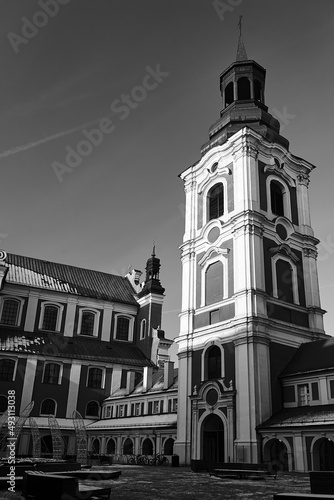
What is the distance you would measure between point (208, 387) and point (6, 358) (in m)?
17.9

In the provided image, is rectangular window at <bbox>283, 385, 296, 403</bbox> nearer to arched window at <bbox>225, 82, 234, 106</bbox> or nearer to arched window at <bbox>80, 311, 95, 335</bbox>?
arched window at <bbox>225, 82, 234, 106</bbox>

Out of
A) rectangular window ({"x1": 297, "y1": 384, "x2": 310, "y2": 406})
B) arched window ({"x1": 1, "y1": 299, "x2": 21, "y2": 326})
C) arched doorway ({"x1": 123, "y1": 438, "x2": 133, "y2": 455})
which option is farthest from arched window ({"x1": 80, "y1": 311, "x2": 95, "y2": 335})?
rectangular window ({"x1": 297, "y1": 384, "x2": 310, "y2": 406})

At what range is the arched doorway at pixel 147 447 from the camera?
2739cm

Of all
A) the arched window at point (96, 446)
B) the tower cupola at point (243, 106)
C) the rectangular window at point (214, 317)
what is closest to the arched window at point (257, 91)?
the tower cupola at point (243, 106)

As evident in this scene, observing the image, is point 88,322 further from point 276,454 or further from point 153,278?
point 276,454

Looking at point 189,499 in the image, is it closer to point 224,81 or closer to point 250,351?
Answer: point 250,351

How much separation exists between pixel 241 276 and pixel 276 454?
29.5ft

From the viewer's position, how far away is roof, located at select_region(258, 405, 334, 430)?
59.8 ft

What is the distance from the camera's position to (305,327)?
2573 centimetres

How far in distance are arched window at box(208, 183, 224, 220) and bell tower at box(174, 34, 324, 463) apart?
71mm

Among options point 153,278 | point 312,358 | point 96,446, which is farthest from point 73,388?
point 312,358

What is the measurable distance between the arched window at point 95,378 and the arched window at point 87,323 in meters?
4.39

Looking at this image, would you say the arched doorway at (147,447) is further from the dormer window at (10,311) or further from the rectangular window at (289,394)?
the dormer window at (10,311)

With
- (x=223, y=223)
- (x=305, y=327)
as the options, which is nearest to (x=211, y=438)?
(x=305, y=327)
